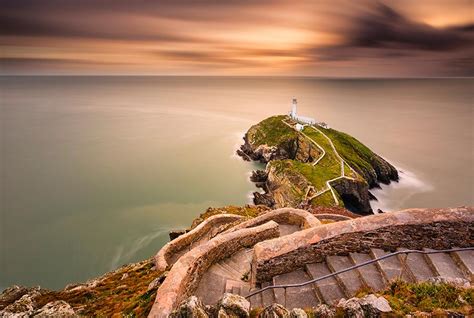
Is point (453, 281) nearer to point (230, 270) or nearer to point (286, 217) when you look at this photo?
point (230, 270)

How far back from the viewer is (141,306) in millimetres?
7020

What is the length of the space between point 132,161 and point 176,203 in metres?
22.2

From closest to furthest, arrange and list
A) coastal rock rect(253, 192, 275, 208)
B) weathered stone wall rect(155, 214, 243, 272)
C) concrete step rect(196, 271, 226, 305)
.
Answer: concrete step rect(196, 271, 226, 305)
weathered stone wall rect(155, 214, 243, 272)
coastal rock rect(253, 192, 275, 208)

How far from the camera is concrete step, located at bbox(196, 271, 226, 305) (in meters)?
7.79

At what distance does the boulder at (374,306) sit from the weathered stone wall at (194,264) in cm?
403

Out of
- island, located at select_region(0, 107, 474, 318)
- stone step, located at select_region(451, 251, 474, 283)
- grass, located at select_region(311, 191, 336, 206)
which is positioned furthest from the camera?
grass, located at select_region(311, 191, 336, 206)

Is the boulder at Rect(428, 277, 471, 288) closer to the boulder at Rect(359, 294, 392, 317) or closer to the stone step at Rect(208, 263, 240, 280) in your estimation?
the boulder at Rect(359, 294, 392, 317)

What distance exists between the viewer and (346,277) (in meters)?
6.80

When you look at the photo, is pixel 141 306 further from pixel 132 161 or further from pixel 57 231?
pixel 132 161

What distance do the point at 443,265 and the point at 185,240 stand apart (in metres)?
10.5

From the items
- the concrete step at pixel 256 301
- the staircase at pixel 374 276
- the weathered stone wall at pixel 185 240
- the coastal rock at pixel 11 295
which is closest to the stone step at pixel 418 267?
the staircase at pixel 374 276

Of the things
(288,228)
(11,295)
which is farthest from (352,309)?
(11,295)

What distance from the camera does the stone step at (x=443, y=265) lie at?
249 inches

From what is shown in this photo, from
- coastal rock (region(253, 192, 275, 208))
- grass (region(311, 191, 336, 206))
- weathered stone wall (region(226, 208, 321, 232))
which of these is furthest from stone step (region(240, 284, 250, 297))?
coastal rock (region(253, 192, 275, 208))
